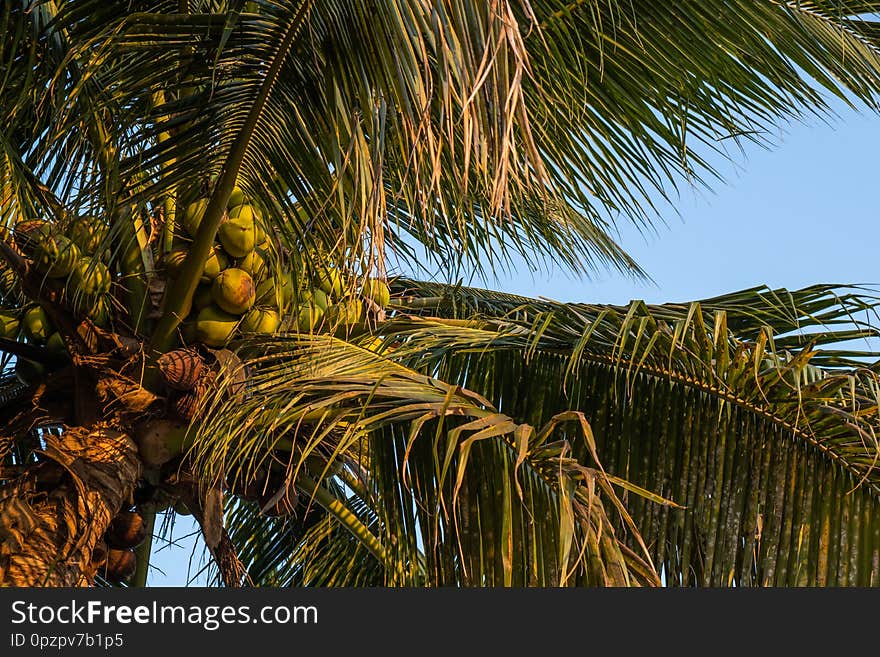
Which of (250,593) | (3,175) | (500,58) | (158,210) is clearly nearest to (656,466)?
(250,593)

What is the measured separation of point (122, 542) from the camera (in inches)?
124

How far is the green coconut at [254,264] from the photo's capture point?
9.70ft

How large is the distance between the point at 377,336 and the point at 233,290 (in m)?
0.40

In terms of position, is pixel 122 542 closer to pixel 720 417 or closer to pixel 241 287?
pixel 241 287

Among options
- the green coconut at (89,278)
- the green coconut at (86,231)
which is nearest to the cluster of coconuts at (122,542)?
the green coconut at (89,278)

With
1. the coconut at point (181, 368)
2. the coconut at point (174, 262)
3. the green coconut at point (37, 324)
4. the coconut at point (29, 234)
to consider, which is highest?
the coconut at point (29, 234)

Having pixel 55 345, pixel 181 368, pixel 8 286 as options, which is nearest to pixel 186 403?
pixel 181 368

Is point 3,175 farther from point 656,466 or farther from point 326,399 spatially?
point 656,466

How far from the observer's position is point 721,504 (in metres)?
2.68

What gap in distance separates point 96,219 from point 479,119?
1.27 metres

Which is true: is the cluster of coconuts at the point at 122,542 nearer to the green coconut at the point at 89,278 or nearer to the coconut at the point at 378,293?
the green coconut at the point at 89,278

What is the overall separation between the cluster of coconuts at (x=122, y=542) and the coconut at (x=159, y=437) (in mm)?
231

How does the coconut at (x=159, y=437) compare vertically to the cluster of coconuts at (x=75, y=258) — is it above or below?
below

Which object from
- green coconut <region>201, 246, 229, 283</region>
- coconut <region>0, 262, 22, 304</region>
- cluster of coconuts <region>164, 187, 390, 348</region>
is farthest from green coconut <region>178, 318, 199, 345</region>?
coconut <region>0, 262, 22, 304</region>
